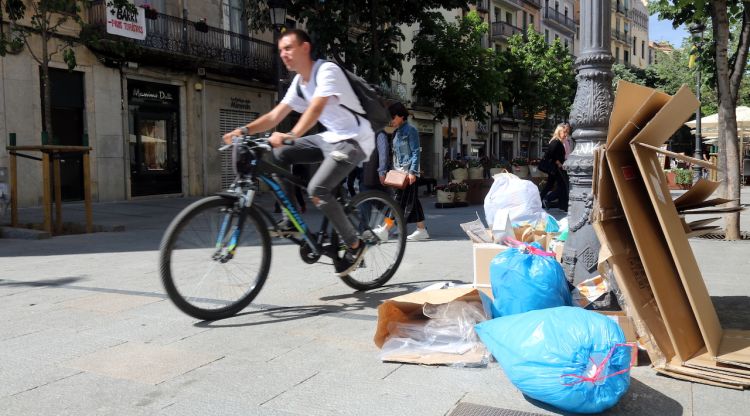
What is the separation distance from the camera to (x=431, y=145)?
35.4 m

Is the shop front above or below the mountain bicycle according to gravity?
above

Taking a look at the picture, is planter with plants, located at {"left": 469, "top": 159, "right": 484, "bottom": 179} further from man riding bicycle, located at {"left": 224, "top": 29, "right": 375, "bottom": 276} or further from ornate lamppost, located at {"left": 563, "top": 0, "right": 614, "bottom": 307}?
man riding bicycle, located at {"left": 224, "top": 29, "right": 375, "bottom": 276}

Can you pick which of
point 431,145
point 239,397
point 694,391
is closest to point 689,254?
point 694,391

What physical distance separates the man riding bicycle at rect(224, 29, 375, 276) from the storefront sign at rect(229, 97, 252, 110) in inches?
676

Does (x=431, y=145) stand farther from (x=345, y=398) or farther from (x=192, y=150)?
(x=345, y=398)

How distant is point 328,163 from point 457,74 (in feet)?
71.3

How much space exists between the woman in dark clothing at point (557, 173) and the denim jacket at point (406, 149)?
4.16 m

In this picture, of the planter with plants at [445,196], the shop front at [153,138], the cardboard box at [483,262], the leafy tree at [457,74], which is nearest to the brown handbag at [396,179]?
the cardboard box at [483,262]

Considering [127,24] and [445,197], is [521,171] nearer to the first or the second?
[445,197]

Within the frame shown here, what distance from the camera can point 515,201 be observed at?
4680 mm

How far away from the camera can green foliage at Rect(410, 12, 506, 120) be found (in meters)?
24.3

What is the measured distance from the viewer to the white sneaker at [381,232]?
4348mm

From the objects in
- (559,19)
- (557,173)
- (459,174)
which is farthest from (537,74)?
(557,173)

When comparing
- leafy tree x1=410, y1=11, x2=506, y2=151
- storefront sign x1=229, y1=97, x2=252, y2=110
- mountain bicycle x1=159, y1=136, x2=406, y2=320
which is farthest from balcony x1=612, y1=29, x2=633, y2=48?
mountain bicycle x1=159, y1=136, x2=406, y2=320
